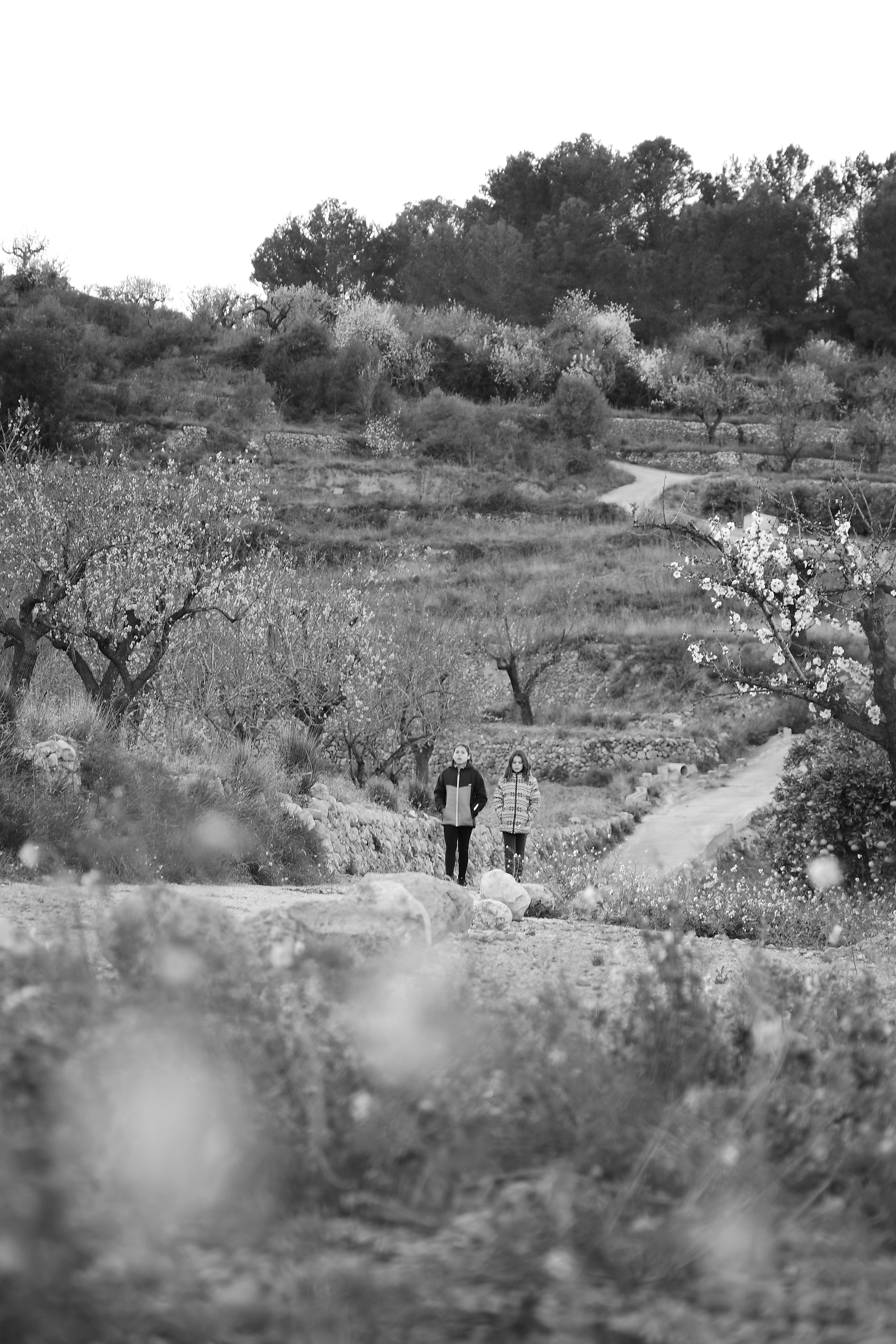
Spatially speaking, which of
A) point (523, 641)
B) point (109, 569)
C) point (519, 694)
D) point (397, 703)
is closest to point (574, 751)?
point (519, 694)

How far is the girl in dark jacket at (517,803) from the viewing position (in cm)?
1298

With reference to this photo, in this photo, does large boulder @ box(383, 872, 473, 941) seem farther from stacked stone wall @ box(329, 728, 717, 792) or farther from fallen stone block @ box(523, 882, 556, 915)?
stacked stone wall @ box(329, 728, 717, 792)

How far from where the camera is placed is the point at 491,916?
845 cm

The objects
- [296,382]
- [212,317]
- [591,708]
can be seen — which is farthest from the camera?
[212,317]

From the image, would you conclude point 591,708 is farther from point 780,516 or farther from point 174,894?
point 174,894

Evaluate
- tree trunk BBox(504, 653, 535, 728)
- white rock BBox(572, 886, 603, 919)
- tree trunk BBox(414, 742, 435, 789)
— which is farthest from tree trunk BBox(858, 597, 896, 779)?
tree trunk BBox(504, 653, 535, 728)

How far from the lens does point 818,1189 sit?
237 cm

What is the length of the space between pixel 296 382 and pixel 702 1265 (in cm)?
6433

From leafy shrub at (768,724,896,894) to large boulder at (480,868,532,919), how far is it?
17.4 feet

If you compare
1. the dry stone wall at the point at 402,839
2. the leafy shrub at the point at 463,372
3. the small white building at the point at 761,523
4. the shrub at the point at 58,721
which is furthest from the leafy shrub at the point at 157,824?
the leafy shrub at the point at 463,372

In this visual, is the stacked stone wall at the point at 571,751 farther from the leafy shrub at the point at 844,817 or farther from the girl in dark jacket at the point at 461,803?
the girl in dark jacket at the point at 461,803

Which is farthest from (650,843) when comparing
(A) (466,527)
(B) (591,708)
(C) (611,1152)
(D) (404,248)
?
(D) (404,248)

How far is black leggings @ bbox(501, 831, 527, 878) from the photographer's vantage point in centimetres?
1275

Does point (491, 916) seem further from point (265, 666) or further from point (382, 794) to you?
point (265, 666)
